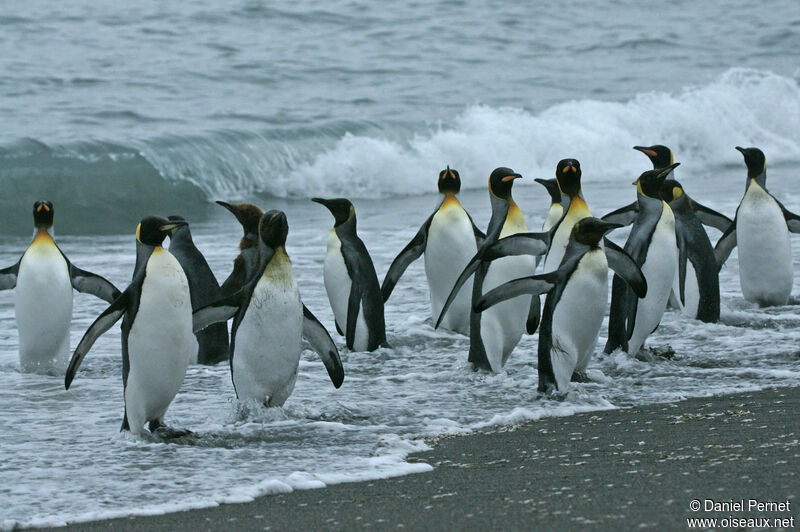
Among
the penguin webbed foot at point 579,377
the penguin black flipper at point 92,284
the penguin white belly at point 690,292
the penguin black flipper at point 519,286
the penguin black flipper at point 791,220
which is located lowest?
the penguin webbed foot at point 579,377

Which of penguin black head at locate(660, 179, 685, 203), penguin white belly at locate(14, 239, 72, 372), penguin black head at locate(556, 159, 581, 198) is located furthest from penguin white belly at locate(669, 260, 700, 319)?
penguin white belly at locate(14, 239, 72, 372)

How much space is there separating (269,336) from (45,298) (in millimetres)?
1703

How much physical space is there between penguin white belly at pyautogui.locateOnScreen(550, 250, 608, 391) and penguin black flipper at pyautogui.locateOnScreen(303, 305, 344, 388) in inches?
35.3

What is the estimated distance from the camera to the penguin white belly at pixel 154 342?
4.74 m

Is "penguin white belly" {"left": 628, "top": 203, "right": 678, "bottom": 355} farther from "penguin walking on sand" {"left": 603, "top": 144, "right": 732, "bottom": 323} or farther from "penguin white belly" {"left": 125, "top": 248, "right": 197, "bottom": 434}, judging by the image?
"penguin white belly" {"left": 125, "top": 248, "right": 197, "bottom": 434}

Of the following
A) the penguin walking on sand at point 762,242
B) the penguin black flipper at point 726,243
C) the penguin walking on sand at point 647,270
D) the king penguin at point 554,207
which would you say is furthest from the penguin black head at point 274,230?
the penguin black flipper at point 726,243

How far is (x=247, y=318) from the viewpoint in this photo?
4.96 m

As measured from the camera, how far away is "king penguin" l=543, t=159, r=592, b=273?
5.68 meters

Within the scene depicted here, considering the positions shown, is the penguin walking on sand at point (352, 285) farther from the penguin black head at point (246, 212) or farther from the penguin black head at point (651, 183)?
the penguin black head at point (651, 183)

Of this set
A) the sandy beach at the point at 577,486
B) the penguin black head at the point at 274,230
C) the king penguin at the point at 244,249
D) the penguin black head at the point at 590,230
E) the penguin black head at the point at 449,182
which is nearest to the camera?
the sandy beach at the point at 577,486

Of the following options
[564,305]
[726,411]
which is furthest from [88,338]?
[726,411]

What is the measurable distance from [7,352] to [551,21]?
2130 centimetres

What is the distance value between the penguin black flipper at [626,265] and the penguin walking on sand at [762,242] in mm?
2332

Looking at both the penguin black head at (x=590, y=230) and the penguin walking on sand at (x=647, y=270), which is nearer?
the penguin black head at (x=590, y=230)
